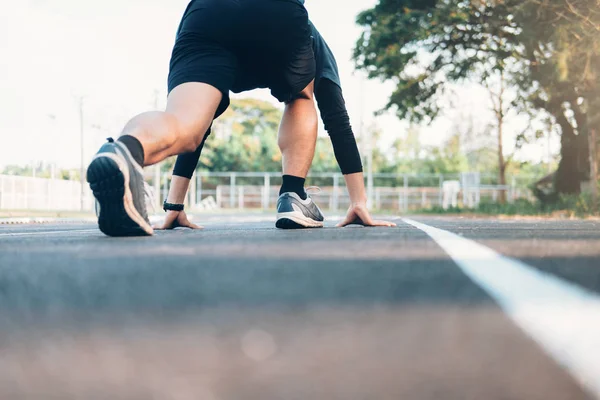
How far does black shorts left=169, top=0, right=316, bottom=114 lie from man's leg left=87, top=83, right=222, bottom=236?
11cm

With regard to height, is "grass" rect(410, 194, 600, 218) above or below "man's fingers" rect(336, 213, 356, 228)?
below

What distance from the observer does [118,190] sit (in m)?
2.61

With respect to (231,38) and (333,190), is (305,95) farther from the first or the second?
(333,190)

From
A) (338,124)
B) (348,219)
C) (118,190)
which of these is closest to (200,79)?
(118,190)

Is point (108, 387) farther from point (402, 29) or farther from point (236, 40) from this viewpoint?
point (402, 29)

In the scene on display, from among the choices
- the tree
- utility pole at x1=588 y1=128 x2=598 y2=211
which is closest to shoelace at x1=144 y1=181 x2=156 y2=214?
the tree

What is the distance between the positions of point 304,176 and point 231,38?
993 millimetres

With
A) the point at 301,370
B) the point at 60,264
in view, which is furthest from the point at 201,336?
the point at 60,264

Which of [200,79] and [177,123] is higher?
[200,79]

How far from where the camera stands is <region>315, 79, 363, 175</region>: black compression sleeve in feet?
14.0

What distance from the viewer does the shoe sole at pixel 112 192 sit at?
8.48ft

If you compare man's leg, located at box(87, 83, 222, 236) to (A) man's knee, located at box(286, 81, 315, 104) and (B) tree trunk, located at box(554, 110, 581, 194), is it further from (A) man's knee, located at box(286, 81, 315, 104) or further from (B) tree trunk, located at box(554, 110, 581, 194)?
(B) tree trunk, located at box(554, 110, 581, 194)

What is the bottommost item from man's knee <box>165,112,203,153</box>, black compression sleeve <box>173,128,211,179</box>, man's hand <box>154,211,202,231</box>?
man's hand <box>154,211,202,231</box>

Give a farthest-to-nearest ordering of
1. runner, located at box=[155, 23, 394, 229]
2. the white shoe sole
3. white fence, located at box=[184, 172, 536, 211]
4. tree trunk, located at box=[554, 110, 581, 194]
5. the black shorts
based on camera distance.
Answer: white fence, located at box=[184, 172, 536, 211] < tree trunk, located at box=[554, 110, 581, 194] < runner, located at box=[155, 23, 394, 229] < the white shoe sole < the black shorts
